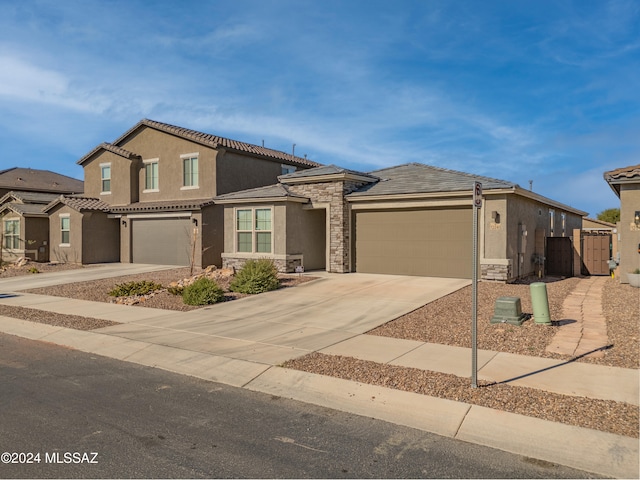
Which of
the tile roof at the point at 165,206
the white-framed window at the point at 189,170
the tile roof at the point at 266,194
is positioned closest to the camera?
the tile roof at the point at 266,194

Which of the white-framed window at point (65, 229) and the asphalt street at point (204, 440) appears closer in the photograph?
the asphalt street at point (204, 440)

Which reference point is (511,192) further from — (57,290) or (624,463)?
(57,290)

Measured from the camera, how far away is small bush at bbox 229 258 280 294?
1484 cm

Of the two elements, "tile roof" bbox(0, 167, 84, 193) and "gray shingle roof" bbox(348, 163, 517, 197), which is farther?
"tile roof" bbox(0, 167, 84, 193)

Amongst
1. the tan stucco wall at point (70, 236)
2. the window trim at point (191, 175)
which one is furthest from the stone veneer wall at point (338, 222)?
the tan stucco wall at point (70, 236)

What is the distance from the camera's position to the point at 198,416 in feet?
18.0

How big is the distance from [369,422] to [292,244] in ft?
46.6

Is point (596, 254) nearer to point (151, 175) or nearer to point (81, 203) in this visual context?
point (151, 175)

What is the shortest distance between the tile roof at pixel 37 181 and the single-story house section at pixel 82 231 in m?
13.6

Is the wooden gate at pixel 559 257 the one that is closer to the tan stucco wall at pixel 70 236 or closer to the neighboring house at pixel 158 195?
the neighboring house at pixel 158 195

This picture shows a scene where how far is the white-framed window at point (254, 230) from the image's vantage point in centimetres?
1958

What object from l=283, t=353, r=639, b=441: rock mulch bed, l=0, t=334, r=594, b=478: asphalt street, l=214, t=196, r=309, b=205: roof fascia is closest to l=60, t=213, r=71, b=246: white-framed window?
l=214, t=196, r=309, b=205: roof fascia

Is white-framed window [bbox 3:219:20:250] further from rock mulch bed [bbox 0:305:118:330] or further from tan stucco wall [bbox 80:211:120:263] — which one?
rock mulch bed [bbox 0:305:118:330]

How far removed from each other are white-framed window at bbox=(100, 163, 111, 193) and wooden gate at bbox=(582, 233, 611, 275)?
83.2ft
